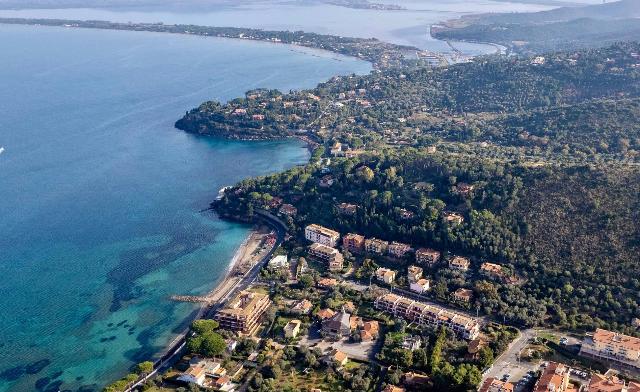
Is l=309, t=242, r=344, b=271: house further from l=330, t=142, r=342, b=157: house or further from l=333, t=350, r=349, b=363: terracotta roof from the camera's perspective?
l=330, t=142, r=342, b=157: house

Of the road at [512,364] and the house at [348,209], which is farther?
the house at [348,209]

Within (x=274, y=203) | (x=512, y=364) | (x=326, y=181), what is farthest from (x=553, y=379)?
(x=274, y=203)

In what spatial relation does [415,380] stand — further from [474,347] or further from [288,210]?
[288,210]

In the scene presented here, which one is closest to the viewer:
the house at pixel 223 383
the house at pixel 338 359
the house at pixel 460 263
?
the house at pixel 223 383

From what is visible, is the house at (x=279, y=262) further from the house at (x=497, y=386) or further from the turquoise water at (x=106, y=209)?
the house at (x=497, y=386)

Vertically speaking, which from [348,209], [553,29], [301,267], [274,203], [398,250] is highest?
[553,29]

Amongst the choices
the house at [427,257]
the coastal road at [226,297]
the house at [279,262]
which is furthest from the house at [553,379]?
the coastal road at [226,297]

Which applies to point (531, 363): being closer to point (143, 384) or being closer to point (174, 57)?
point (143, 384)
